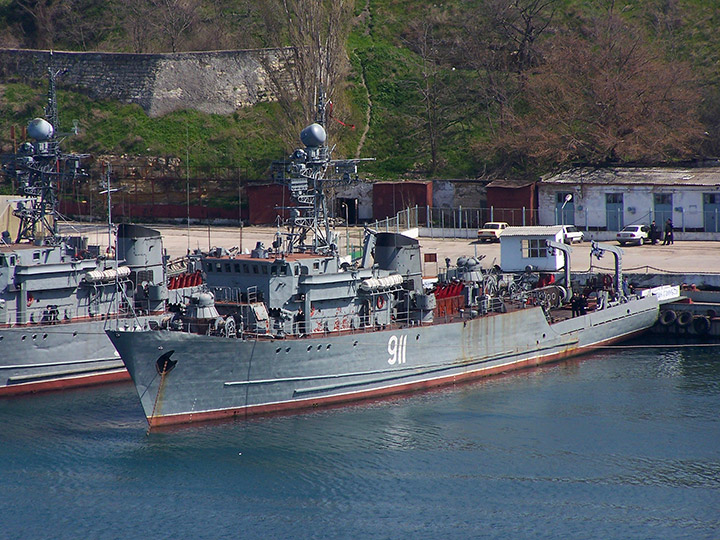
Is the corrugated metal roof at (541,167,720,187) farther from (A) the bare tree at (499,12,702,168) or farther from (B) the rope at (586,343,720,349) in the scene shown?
(B) the rope at (586,343,720,349)

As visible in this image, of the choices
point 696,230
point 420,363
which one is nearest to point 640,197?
point 696,230

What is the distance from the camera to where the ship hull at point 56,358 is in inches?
1330

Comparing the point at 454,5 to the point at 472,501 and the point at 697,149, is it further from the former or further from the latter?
the point at 472,501

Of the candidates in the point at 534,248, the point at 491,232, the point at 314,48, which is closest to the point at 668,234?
the point at 491,232

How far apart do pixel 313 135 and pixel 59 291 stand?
418 inches

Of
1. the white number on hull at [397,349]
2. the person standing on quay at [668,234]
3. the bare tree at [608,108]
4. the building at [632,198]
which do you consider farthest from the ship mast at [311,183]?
the bare tree at [608,108]

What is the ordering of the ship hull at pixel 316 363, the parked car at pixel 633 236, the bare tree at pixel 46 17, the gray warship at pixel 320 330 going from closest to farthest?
the ship hull at pixel 316 363, the gray warship at pixel 320 330, the parked car at pixel 633 236, the bare tree at pixel 46 17

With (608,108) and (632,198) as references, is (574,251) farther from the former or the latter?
(608,108)

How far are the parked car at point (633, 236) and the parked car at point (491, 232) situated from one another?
6.36m

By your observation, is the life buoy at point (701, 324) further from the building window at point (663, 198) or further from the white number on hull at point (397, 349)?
the white number on hull at point (397, 349)

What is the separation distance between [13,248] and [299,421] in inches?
510

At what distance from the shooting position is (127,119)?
68875 millimetres

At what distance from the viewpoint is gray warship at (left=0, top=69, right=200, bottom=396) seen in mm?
34219

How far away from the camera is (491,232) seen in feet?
181
